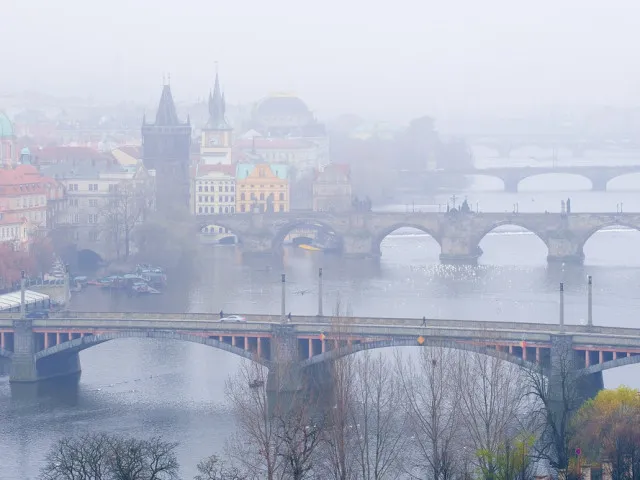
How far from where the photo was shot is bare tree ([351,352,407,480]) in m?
30.9

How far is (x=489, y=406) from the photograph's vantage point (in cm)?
3250

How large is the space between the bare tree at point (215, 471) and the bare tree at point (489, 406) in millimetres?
3483

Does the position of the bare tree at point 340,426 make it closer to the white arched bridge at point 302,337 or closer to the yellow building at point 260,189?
the white arched bridge at point 302,337

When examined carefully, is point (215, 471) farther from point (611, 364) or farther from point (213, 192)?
point (213, 192)

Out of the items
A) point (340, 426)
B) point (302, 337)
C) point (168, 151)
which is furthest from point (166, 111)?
point (340, 426)

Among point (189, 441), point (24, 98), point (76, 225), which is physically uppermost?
point (24, 98)

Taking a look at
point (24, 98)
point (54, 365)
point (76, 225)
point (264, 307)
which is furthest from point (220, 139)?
point (24, 98)

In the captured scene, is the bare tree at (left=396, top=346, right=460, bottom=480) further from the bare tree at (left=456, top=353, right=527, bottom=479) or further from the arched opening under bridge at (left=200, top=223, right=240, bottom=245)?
the arched opening under bridge at (left=200, top=223, right=240, bottom=245)

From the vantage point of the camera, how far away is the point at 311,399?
35188 millimetres

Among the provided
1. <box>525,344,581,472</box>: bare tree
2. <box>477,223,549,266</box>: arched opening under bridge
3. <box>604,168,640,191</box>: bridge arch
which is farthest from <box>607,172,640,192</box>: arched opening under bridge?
<box>525,344,581,472</box>: bare tree

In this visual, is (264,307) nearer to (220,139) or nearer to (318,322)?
(318,322)

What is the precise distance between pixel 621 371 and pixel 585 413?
8.29 m

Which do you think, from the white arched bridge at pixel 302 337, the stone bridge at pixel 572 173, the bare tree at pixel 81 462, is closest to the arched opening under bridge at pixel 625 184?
the stone bridge at pixel 572 173

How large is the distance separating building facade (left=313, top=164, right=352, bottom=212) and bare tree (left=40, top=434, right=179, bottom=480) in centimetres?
4318
